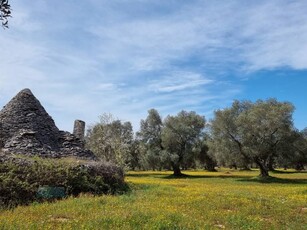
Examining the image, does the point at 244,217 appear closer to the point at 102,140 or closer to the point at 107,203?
the point at 107,203

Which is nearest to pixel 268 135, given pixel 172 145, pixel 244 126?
pixel 244 126

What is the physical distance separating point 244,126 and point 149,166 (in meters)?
23.8

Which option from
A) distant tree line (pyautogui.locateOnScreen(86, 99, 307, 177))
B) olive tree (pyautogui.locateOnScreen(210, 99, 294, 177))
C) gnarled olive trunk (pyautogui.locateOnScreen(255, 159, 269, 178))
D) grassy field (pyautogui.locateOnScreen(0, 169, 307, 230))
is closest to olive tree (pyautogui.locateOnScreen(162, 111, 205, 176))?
distant tree line (pyautogui.locateOnScreen(86, 99, 307, 177))

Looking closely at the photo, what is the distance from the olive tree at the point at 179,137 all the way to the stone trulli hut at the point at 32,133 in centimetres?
3577

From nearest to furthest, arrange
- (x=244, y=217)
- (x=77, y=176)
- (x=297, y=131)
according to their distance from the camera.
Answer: (x=244, y=217) → (x=77, y=176) → (x=297, y=131)

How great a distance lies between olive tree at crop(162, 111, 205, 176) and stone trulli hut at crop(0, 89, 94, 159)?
35773 millimetres

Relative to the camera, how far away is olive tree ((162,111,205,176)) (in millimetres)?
65875

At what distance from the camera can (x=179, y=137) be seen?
221 ft

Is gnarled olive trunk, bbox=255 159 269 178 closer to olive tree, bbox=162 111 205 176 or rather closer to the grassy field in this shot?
olive tree, bbox=162 111 205 176

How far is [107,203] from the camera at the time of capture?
669 inches

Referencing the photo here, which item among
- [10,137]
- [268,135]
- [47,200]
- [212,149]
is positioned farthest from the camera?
[212,149]

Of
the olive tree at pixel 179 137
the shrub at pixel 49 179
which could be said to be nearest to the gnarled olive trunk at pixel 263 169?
the olive tree at pixel 179 137

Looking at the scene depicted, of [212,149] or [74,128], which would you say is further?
[212,149]

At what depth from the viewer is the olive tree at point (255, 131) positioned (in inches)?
1964
